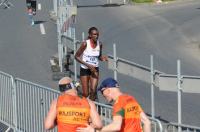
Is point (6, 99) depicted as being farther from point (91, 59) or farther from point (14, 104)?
point (91, 59)

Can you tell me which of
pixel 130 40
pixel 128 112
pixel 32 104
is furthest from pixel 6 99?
pixel 130 40

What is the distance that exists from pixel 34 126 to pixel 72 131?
12.7 ft

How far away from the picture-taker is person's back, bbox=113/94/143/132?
859 cm

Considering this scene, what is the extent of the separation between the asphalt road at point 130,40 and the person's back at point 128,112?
293 inches

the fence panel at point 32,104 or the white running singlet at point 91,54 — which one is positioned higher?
the white running singlet at point 91,54

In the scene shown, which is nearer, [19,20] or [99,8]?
[19,20]

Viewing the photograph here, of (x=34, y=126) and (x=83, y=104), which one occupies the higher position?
(x=83, y=104)

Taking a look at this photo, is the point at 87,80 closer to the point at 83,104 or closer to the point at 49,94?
the point at 49,94

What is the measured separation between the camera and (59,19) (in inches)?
902

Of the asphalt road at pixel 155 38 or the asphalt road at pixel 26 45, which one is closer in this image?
the asphalt road at pixel 155 38

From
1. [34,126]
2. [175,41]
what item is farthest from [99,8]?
[34,126]

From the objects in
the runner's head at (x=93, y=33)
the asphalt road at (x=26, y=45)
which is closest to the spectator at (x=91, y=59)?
the runner's head at (x=93, y=33)

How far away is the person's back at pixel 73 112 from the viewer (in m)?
8.73

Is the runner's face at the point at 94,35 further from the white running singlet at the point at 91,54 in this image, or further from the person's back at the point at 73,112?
the person's back at the point at 73,112
